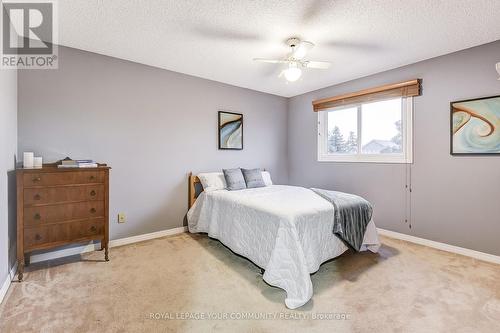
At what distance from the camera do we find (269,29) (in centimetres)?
239

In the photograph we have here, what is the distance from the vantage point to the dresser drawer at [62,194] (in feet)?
7.33

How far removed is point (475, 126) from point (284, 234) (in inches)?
103

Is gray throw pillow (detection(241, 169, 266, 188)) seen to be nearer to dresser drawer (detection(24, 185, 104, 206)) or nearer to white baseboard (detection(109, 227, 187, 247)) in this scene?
white baseboard (detection(109, 227, 187, 247))

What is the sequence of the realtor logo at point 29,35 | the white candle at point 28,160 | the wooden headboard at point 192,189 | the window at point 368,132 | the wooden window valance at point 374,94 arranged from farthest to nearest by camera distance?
the wooden headboard at point 192,189 → the window at point 368,132 → the wooden window valance at point 374,94 → the white candle at point 28,160 → the realtor logo at point 29,35

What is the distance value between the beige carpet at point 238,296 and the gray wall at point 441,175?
42cm

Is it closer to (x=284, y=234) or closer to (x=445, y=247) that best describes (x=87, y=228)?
(x=284, y=234)

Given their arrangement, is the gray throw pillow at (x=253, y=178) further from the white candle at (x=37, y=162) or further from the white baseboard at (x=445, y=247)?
the white candle at (x=37, y=162)

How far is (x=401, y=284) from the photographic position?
2.17m

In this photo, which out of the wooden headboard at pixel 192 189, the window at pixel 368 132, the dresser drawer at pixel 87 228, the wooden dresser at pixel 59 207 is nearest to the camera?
the wooden dresser at pixel 59 207

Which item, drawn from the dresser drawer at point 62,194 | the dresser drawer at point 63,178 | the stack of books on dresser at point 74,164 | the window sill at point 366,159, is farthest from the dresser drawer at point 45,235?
the window sill at point 366,159

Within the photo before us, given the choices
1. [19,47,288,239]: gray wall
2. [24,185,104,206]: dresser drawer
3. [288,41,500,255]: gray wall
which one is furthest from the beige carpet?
[19,47,288,239]: gray wall

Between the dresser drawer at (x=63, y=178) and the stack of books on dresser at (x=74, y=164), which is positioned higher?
the stack of books on dresser at (x=74, y=164)

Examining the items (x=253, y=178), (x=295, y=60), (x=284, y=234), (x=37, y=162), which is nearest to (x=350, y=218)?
(x=284, y=234)

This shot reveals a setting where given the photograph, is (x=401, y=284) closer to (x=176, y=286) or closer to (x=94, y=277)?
(x=176, y=286)
